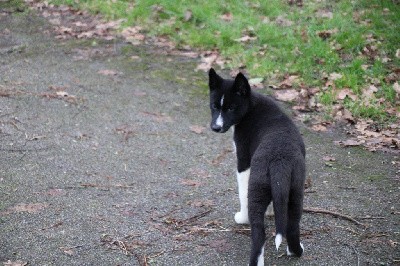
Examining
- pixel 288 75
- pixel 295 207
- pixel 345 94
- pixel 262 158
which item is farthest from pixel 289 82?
pixel 295 207

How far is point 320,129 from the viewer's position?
733cm

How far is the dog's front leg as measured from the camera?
4.98 meters

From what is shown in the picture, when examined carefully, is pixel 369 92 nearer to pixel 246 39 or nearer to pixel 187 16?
pixel 246 39

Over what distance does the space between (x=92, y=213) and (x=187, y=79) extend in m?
4.00

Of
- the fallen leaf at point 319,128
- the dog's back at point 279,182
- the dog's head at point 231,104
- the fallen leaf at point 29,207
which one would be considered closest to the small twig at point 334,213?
the dog's back at point 279,182

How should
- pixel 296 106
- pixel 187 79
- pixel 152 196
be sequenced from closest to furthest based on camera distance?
pixel 152 196
pixel 296 106
pixel 187 79

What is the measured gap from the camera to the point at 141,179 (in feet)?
20.0

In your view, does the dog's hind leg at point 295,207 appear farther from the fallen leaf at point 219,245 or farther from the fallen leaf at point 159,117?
the fallen leaf at point 159,117

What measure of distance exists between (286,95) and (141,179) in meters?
2.96

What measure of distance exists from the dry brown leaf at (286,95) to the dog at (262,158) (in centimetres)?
290

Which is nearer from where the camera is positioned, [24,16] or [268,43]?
[268,43]

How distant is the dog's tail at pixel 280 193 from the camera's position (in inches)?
159

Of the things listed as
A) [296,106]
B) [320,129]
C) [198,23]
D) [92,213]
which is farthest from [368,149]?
[198,23]

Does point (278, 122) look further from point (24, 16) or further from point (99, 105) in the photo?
point (24, 16)
